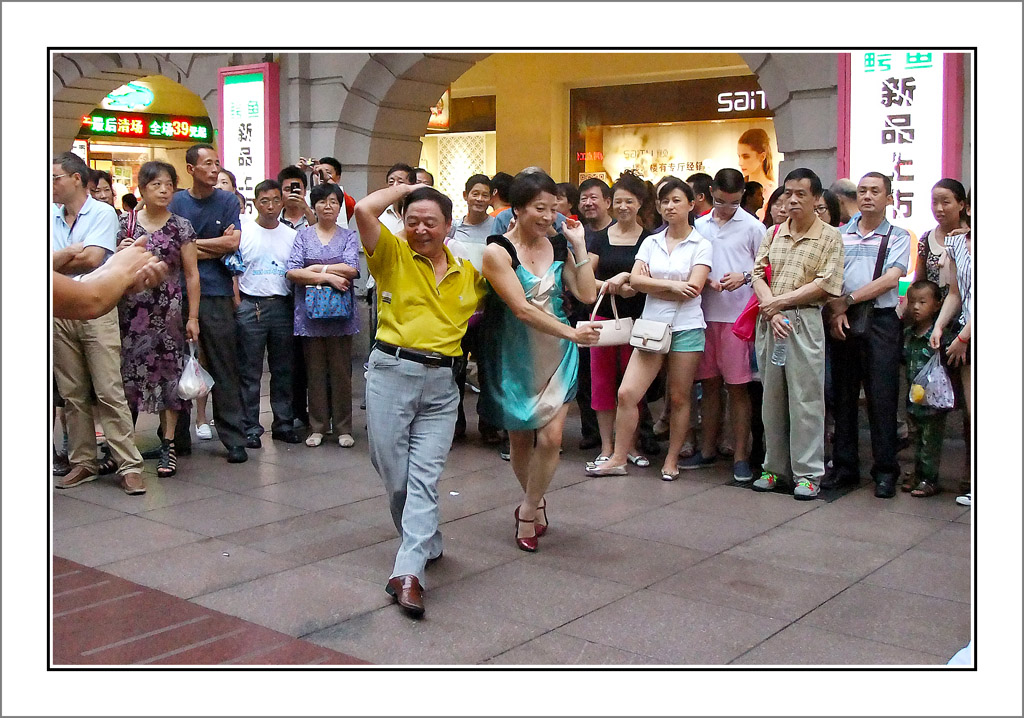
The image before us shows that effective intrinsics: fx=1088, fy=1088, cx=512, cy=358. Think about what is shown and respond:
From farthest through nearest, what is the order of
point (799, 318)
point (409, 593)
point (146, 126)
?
point (146, 126) < point (799, 318) < point (409, 593)

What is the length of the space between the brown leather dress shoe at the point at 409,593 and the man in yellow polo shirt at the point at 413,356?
0.04 metres

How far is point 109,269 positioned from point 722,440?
5.36 metres

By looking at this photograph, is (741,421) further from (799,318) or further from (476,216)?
(476,216)

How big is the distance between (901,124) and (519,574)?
5324mm

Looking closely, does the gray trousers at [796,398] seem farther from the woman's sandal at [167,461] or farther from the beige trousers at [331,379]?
the woman's sandal at [167,461]

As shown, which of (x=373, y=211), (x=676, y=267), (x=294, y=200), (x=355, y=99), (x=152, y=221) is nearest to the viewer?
(x=373, y=211)

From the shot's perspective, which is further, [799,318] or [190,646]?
[799,318]

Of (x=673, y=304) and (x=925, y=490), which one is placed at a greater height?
(x=673, y=304)

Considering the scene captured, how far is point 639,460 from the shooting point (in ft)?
24.0

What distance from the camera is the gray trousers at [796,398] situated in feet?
20.7

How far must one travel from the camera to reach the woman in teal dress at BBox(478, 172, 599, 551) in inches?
194

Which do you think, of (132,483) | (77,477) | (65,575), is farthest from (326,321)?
(65,575)

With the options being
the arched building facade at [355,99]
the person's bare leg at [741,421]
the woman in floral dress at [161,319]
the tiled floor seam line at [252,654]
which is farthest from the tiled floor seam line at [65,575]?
the arched building facade at [355,99]

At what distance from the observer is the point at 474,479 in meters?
6.93
